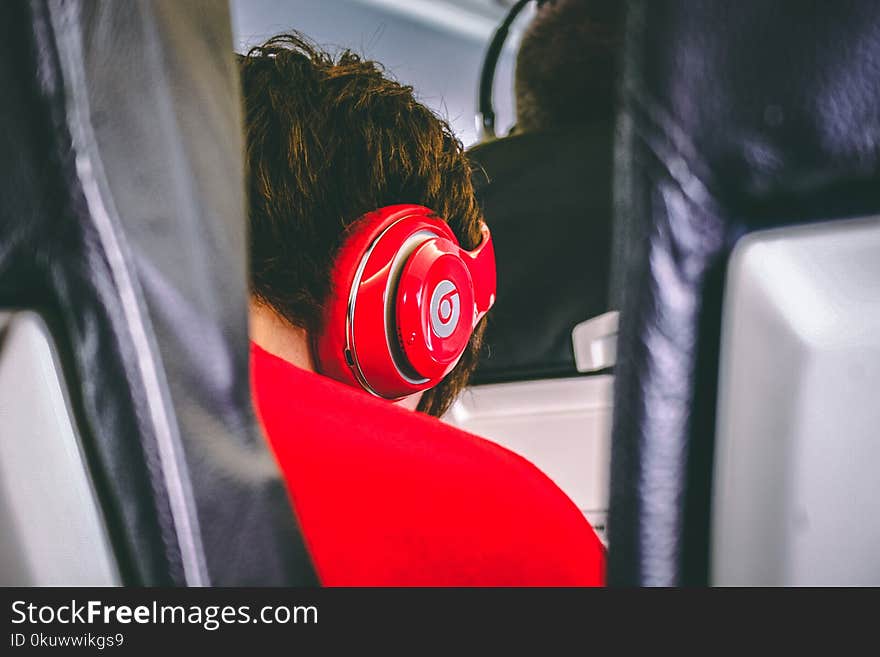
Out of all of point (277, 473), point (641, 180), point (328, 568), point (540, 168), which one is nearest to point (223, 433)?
point (277, 473)

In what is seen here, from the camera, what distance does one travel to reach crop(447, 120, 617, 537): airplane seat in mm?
1589

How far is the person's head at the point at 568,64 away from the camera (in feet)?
5.04

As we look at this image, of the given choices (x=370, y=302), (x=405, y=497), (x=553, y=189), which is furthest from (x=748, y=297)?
(x=553, y=189)

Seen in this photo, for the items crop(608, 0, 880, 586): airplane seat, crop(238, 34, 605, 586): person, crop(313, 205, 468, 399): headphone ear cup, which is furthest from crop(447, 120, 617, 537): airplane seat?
crop(608, 0, 880, 586): airplane seat

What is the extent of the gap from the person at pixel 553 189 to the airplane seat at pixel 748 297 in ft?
3.96

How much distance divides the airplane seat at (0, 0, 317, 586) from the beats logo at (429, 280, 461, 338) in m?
0.36

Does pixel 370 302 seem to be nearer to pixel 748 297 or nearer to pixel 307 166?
pixel 307 166

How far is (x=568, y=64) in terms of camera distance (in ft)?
5.13

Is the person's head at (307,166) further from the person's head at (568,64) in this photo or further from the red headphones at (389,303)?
the person's head at (568,64)

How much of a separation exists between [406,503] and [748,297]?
288 millimetres

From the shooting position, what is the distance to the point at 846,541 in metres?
0.32

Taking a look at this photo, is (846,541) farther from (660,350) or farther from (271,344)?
(271,344)

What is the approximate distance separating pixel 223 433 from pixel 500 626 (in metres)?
0.20

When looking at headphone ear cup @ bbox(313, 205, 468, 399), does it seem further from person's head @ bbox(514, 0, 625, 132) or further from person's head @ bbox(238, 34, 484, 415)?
person's head @ bbox(514, 0, 625, 132)
